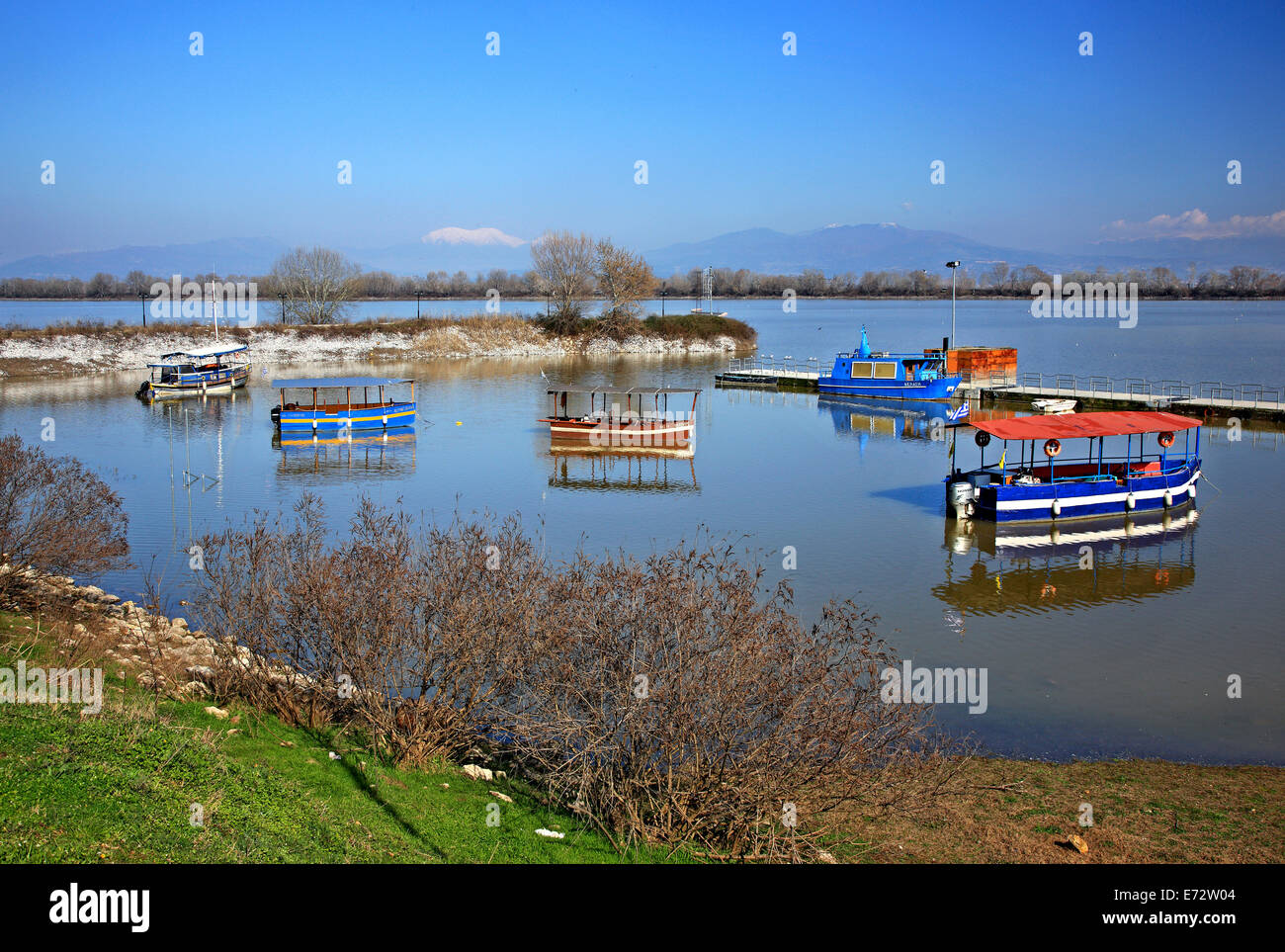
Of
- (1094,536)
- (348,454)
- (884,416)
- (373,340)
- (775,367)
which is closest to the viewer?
(1094,536)

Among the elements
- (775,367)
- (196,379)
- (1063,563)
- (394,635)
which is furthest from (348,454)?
(775,367)

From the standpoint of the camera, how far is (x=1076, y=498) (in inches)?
964

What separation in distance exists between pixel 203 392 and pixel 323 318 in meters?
40.5

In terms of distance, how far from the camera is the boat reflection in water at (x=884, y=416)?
4091 centimetres

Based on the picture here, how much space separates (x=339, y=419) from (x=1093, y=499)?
85.5ft

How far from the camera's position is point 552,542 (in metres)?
21.7

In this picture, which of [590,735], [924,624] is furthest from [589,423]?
[590,735]

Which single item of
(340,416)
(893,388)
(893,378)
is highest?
(893,378)

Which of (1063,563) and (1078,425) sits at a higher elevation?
(1078,425)

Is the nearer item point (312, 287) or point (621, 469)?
point (621, 469)

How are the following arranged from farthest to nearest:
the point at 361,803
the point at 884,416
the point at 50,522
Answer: the point at 884,416, the point at 50,522, the point at 361,803

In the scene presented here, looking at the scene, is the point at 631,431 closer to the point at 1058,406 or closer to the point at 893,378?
the point at 1058,406

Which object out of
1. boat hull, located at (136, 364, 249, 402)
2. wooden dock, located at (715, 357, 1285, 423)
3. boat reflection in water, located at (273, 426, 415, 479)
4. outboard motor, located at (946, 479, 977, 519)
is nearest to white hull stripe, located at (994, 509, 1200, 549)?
outboard motor, located at (946, 479, 977, 519)
